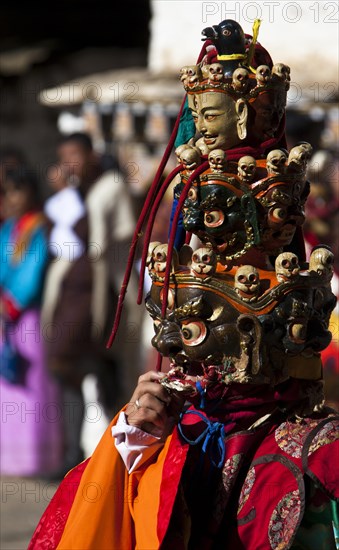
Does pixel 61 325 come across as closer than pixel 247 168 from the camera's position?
No

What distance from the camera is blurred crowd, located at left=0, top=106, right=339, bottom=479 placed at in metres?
8.70

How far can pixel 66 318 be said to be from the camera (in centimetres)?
873

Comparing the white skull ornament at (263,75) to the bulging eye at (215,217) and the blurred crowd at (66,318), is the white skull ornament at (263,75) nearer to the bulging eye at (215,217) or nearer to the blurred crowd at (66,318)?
the bulging eye at (215,217)

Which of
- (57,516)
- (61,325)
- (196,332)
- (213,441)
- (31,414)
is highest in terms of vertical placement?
(196,332)

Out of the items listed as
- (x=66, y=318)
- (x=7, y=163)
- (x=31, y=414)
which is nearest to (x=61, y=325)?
(x=66, y=318)

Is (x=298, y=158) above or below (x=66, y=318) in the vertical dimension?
above

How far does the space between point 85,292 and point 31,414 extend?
0.82 meters

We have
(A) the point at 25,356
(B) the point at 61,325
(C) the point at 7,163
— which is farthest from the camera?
(C) the point at 7,163

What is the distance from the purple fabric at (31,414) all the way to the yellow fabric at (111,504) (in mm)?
5303

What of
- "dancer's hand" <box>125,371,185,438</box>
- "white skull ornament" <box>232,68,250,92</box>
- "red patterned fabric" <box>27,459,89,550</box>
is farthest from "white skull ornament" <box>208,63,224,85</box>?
"red patterned fabric" <box>27,459,89,550</box>

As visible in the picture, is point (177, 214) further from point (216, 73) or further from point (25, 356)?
point (25, 356)

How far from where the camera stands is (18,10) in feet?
49.5

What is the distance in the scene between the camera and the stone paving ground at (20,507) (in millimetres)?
6984

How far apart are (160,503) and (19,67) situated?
1079 centimetres
